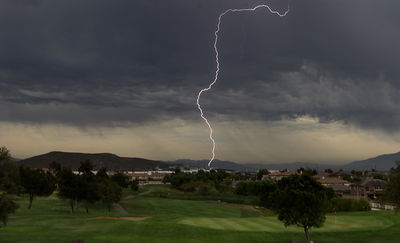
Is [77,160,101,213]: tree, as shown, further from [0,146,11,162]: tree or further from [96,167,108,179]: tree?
[0,146,11,162]: tree

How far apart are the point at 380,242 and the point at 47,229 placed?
1608 inches

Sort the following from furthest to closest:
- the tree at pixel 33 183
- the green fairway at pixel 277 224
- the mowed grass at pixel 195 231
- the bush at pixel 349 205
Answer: the bush at pixel 349 205, the tree at pixel 33 183, the green fairway at pixel 277 224, the mowed grass at pixel 195 231

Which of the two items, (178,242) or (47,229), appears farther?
(47,229)

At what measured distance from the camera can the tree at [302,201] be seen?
39781 millimetres

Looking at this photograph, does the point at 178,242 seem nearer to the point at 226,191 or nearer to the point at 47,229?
the point at 47,229

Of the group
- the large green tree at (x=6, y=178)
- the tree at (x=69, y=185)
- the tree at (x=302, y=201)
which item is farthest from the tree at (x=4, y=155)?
the tree at (x=69, y=185)

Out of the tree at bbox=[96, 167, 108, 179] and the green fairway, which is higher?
the tree at bbox=[96, 167, 108, 179]

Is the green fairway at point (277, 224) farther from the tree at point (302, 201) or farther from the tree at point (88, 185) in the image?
the tree at point (88, 185)

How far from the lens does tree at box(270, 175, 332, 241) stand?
131ft

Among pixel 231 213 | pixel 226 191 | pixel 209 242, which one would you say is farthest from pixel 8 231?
pixel 226 191

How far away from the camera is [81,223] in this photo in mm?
58312

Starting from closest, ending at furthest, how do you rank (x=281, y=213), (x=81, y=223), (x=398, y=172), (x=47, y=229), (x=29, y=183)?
(x=281, y=213)
(x=398, y=172)
(x=47, y=229)
(x=81, y=223)
(x=29, y=183)

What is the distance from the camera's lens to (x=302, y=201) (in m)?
39.8

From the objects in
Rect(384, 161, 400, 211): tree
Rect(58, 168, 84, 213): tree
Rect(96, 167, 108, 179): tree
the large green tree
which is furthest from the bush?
the large green tree
